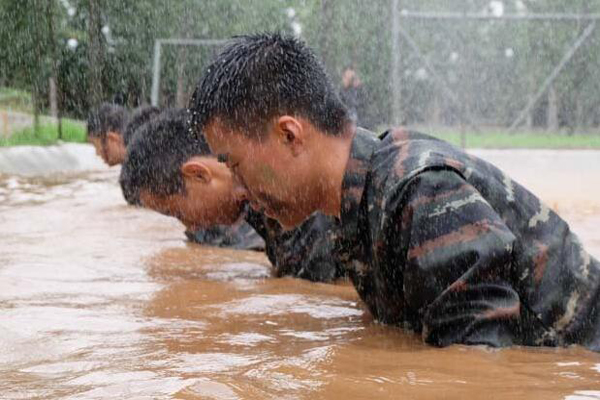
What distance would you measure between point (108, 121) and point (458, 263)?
7.08 meters

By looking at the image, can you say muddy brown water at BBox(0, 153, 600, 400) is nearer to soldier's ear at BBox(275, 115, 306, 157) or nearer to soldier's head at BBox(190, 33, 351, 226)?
soldier's head at BBox(190, 33, 351, 226)

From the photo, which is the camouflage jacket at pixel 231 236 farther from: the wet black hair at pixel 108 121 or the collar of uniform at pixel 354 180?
the wet black hair at pixel 108 121

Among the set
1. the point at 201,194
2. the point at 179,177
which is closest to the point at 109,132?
the point at 179,177

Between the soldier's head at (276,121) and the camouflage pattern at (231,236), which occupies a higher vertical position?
the soldier's head at (276,121)

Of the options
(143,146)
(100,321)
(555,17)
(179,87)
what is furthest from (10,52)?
(100,321)

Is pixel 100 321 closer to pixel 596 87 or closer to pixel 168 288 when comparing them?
pixel 168 288

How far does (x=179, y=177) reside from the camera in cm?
407

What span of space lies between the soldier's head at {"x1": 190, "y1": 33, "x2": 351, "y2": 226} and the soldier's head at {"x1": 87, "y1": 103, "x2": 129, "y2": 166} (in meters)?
5.77

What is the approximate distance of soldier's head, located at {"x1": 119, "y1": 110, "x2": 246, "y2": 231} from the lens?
393 centimetres

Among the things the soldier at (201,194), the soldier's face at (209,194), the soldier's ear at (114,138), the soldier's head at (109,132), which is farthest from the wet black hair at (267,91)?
the soldier's ear at (114,138)

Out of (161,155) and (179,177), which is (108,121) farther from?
(179,177)

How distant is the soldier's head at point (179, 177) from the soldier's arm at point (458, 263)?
70.2 inches

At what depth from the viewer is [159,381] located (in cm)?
178

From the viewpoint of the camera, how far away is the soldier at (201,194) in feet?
12.5
